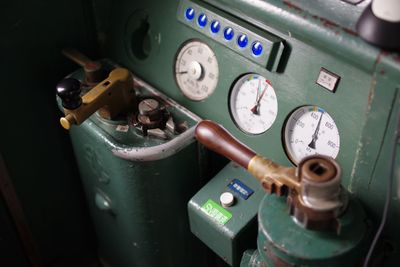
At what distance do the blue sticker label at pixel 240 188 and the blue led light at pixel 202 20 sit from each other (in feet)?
1.38

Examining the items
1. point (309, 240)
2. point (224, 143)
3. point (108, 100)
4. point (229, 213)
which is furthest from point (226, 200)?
point (108, 100)

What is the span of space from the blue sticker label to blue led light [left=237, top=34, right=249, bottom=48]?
14.4 inches

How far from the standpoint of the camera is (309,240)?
1.04 meters

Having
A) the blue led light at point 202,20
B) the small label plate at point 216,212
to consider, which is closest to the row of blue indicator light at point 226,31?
the blue led light at point 202,20

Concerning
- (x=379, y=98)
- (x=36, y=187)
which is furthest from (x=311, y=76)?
(x=36, y=187)

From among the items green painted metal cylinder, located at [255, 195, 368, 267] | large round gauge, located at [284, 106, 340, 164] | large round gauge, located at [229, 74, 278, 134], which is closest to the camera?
green painted metal cylinder, located at [255, 195, 368, 267]

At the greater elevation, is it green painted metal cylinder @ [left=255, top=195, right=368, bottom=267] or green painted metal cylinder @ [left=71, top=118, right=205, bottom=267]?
green painted metal cylinder @ [left=255, top=195, right=368, bottom=267]

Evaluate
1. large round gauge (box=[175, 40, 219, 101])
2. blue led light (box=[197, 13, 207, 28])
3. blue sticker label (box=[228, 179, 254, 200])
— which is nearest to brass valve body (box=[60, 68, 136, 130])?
large round gauge (box=[175, 40, 219, 101])

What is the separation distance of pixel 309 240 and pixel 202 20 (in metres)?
0.62

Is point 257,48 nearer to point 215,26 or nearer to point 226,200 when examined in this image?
point 215,26

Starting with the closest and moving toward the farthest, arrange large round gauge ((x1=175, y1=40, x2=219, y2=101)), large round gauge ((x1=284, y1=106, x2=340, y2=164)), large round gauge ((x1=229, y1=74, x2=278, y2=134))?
large round gauge ((x1=284, y1=106, x2=340, y2=164)) → large round gauge ((x1=229, y1=74, x2=278, y2=134)) → large round gauge ((x1=175, y1=40, x2=219, y2=101))

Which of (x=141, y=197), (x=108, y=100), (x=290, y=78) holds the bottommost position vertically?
(x=141, y=197)

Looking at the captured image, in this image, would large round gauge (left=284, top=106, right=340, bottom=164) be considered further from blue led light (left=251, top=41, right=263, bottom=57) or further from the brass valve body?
the brass valve body

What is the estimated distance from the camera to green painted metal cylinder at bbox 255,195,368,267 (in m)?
1.02
